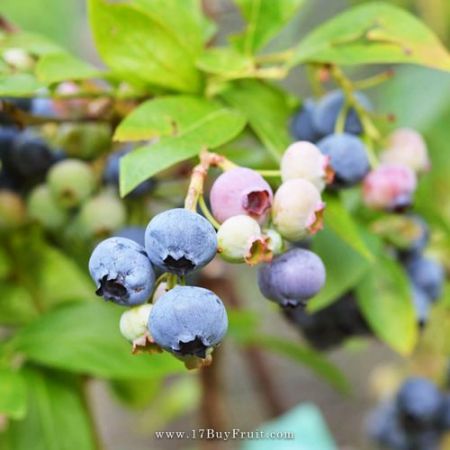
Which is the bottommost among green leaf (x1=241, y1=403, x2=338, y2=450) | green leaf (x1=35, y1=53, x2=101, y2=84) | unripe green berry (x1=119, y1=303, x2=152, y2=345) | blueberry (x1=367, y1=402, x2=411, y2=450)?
blueberry (x1=367, y1=402, x2=411, y2=450)

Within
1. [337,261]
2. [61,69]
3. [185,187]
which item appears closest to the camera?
[61,69]

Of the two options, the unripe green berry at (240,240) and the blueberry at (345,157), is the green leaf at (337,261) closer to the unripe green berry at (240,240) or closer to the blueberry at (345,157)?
the blueberry at (345,157)

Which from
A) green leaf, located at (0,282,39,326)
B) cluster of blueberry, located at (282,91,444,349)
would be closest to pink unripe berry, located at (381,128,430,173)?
cluster of blueberry, located at (282,91,444,349)

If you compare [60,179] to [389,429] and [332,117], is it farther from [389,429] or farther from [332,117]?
[389,429]

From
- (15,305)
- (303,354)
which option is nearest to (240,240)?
(15,305)

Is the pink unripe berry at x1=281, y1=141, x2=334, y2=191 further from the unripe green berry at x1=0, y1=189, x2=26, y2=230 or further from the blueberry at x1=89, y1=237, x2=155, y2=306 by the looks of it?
the unripe green berry at x1=0, y1=189, x2=26, y2=230

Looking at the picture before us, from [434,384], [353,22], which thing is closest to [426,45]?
[353,22]

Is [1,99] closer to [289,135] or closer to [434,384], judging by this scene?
[289,135]
